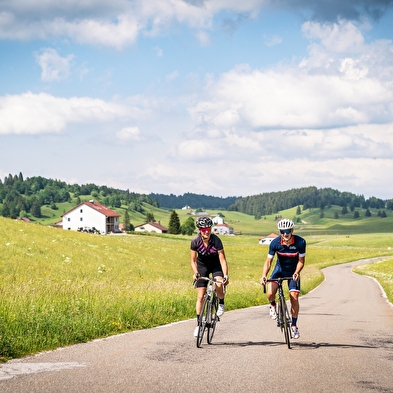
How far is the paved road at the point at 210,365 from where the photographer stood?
743 centimetres

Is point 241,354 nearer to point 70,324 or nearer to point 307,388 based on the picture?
point 307,388

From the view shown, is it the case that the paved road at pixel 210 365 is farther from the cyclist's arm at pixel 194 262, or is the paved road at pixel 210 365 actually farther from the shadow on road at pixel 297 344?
the cyclist's arm at pixel 194 262

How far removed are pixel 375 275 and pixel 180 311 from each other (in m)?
47.8

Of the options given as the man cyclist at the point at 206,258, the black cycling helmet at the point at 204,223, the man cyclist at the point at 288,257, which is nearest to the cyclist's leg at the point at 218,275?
the man cyclist at the point at 206,258

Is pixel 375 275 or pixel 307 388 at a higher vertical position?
pixel 307 388

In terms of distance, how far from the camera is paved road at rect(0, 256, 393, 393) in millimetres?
7430

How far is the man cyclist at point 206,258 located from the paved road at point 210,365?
1.02 meters

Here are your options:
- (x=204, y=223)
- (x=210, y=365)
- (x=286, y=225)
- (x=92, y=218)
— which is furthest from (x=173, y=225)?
(x=210, y=365)

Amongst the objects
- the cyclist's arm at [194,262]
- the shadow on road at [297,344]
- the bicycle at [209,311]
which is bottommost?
the shadow on road at [297,344]

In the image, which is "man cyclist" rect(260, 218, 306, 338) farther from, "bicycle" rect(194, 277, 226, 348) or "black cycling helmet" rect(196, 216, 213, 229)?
"black cycling helmet" rect(196, 216, 213, 229)

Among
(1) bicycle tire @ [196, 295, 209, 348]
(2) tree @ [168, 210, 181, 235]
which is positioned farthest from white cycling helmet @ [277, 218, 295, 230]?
(2) tree @ [168, 210, 181, 235]

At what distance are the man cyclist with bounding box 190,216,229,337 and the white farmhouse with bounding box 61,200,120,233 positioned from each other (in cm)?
16102

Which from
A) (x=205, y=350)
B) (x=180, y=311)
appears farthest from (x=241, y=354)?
(x=180, y=311)

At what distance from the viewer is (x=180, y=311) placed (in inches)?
644
